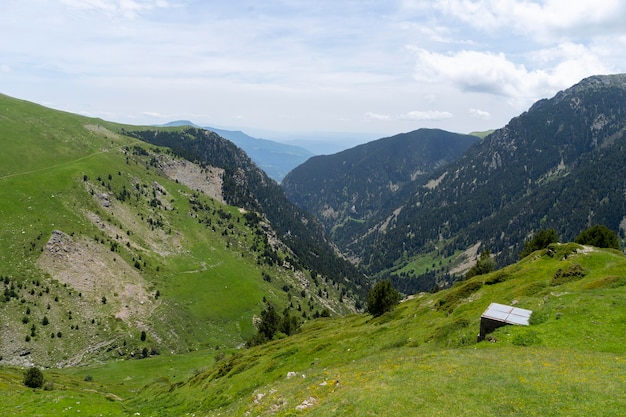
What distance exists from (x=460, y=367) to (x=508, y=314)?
14263mm

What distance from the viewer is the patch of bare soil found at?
439 feet

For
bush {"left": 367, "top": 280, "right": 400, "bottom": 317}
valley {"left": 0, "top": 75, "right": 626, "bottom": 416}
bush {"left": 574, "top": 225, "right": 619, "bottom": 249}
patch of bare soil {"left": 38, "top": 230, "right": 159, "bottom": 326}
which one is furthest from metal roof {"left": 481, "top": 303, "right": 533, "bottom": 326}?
patch of bare soil {"left": 38, "top": 230, "right": 159, "bottom": 326}

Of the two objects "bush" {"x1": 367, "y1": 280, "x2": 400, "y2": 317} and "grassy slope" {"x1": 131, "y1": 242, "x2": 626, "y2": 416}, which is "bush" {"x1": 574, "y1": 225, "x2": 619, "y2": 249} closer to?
"grassy slope" {"x1": 131, "y1": 242, "x2": 626, "y2": 416}

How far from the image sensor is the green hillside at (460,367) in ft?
80.0

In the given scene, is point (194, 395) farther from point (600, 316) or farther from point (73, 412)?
point (600, 316)

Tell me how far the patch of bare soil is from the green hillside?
75669 mm

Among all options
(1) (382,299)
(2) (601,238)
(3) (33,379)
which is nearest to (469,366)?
(1) (382,299)

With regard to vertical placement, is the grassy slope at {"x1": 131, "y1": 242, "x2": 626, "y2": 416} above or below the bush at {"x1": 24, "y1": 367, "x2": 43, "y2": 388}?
above

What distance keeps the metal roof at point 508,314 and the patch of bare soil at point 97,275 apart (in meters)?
128

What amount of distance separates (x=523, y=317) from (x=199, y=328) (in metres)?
134

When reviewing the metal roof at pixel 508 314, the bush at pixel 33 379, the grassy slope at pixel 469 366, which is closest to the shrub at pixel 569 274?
the grassy slope at pixel 469 366

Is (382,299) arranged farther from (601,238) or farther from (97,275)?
(97,275)

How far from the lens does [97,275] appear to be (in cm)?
14338

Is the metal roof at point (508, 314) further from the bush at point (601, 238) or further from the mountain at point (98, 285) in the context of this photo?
the mountain at point (98, 285)
